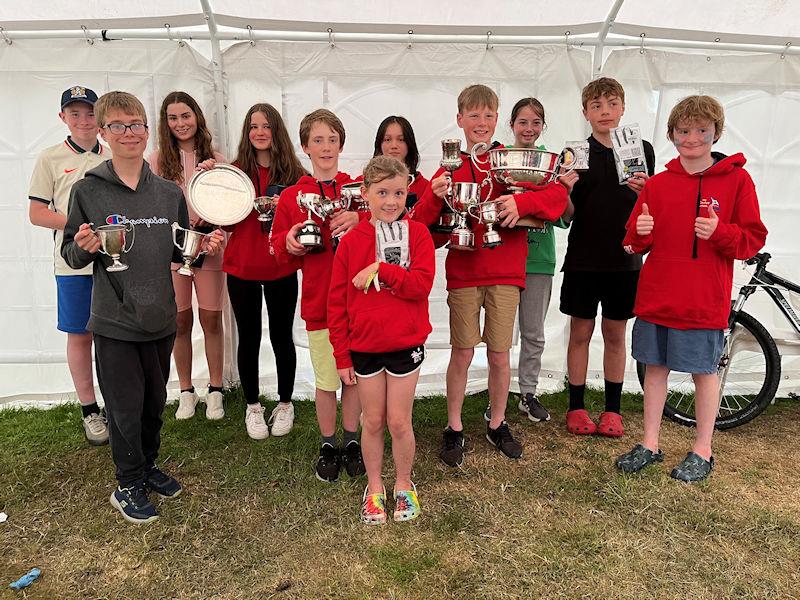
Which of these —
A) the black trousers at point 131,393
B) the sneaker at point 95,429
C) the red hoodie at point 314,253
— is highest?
the red hoodie at point 314,253

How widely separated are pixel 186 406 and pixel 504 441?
7.60 feet

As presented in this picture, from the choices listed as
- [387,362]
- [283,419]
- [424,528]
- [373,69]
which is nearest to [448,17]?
[373,69]

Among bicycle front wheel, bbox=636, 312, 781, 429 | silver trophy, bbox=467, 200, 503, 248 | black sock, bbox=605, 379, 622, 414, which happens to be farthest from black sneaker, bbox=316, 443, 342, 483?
bicycle front wheel, bbox=636, 312, 781, 429

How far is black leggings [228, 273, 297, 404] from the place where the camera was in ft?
11.9

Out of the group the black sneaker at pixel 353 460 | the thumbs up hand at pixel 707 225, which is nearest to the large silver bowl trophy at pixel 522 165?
the thumbs up hand at pixel 707 225

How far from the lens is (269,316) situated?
3.67 m

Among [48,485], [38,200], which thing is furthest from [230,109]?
[48,485]

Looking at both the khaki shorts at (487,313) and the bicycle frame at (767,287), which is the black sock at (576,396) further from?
the bicycle frame at (767,287)

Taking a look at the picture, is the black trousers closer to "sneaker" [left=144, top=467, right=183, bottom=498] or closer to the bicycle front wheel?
"sneaker" [left=144, top=467, right=183, bottom=498]

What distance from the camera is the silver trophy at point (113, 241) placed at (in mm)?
2453

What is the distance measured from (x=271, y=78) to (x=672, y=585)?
13.0 feet

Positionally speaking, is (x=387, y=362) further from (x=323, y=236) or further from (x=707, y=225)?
(x=707, y=225)

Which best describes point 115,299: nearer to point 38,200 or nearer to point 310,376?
point 38,200

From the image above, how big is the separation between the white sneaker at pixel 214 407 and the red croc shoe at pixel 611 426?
268cm
